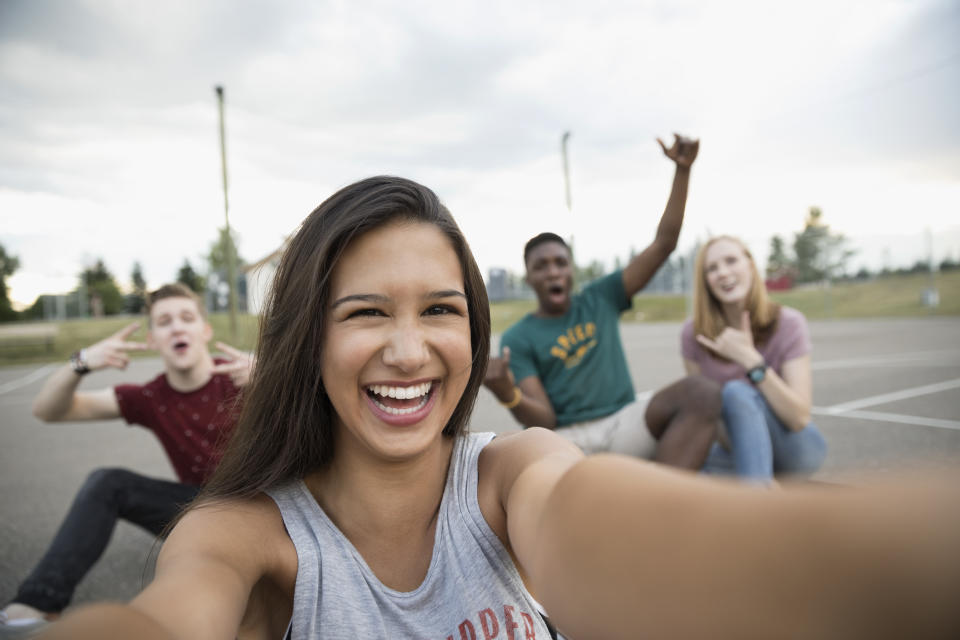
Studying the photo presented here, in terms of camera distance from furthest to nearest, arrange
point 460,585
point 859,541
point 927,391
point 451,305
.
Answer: point 927,391 < point 451,305 < point 460,585 < point 859,541

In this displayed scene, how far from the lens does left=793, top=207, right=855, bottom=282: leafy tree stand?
31.2m

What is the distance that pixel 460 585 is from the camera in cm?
140

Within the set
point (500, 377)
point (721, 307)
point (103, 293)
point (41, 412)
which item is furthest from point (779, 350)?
point (103, 293)

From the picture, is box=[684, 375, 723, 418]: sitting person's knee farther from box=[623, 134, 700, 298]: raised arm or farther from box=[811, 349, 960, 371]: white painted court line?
box=[811, 349, 960, 371]: white painted court line

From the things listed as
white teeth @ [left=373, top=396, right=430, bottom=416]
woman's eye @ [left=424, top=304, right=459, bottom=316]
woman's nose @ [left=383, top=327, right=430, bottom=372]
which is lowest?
white teeth @ [left=373, top=396, right=430, bottom=416]

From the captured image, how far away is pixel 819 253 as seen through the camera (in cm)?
3158

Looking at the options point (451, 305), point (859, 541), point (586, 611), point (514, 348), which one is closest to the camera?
point (859, 541)

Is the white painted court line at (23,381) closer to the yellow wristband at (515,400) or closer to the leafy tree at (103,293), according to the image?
the yellow wristband at (515,400)

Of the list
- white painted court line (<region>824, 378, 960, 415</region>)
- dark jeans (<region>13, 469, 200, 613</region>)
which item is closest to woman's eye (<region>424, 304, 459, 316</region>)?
dark jeans (<region>13, 469, 200, 613</region>)

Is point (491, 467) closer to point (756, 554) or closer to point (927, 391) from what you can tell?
point (756, 554)

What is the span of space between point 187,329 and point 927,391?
873cm

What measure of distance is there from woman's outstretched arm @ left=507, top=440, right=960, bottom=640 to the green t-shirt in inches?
125

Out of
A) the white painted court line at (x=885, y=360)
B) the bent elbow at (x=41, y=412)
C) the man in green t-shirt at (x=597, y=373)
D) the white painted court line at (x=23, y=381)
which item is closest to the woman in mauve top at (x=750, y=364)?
the man in green t-shirt at (x=597, y=373)

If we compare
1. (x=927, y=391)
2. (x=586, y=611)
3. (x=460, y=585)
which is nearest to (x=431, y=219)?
(x=460, y=585)
